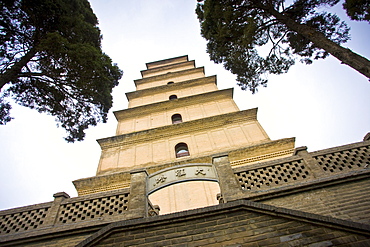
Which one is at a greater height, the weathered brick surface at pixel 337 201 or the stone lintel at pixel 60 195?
the stone lintel at pixel 60 195

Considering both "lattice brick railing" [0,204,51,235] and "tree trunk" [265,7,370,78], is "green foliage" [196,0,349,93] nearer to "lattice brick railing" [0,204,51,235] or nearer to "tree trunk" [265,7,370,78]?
"tree trunk" [265,7,370,78]

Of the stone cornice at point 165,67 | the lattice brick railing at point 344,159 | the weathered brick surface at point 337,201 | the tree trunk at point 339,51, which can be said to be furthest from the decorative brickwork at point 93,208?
the stone cornice at point 165,67

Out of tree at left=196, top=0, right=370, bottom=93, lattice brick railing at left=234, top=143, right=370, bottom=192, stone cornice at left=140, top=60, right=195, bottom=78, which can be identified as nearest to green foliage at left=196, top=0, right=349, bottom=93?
tree at left=196, top=0, right=370, bottom=93

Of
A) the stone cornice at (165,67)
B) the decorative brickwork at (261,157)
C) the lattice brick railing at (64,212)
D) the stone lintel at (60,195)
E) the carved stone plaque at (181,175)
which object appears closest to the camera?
the lattice brick railing at (64,212)

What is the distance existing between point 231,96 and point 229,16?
6.33m

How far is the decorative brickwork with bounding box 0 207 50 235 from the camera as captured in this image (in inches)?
211

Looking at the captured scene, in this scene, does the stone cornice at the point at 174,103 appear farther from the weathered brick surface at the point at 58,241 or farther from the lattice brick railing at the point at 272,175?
the weathered brick surface at the point at 58,241

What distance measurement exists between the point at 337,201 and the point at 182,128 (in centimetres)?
821

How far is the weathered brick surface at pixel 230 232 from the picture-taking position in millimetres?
3518

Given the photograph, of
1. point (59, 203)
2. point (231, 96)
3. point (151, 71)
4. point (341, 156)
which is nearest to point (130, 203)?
point (59, 203)

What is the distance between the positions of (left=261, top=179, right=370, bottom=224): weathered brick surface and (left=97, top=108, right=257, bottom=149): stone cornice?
7.11 m

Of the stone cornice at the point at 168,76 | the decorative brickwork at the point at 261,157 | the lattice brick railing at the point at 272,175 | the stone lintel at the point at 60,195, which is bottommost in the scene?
the lattice brick railing at the point at 272,175

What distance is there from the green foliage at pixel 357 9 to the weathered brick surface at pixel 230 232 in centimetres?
711

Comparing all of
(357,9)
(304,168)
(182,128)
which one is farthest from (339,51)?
(182,128)
